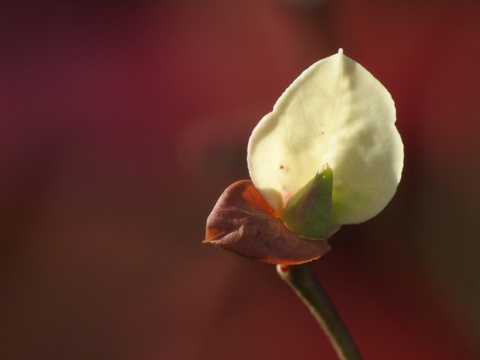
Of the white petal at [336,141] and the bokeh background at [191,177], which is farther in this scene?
the bokeh background at [191,177]

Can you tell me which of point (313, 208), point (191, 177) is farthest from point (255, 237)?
point (191, 177)

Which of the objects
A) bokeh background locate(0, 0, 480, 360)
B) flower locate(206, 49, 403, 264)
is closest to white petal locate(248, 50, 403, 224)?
flower locate(206, 49, 403, 264)

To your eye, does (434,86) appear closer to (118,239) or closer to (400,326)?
(400,326)

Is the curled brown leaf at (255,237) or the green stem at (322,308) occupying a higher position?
the curled brown leaf at (255,237)

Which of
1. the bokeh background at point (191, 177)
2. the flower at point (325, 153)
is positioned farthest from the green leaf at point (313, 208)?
the bokeh background at point (191, 177)

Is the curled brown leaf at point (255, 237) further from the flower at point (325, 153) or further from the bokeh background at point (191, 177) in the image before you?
the bokeh background at point (191, 177)

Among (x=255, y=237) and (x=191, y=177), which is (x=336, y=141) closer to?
(x=255, y=237)

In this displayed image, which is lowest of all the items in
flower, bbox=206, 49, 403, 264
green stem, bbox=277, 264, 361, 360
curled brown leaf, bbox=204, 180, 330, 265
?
green stem, bbox=277, 264, 361, 360

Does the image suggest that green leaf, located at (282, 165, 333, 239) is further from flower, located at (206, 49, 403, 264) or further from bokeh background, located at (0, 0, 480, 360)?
bokeh background, located at (0, 0, 480, 360)
